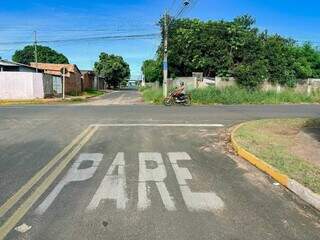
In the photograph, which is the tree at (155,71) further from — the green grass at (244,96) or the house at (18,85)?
the house at (18,85)

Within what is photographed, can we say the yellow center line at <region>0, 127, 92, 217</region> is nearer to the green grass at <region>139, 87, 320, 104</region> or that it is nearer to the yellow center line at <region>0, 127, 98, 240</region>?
the yellow center line at <region>0, 127, 98, 240</region>

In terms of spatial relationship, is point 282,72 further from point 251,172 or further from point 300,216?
point 300,216

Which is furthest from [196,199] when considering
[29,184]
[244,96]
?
[244,96]

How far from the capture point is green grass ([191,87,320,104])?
1288 inches

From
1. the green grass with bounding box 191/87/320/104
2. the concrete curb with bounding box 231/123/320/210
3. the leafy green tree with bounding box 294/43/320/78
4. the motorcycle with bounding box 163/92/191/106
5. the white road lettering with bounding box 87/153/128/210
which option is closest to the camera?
the white road lettering with bounding box 87/153/128/210

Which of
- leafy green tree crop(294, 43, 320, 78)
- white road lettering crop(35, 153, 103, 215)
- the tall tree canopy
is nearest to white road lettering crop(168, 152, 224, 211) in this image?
white road lettering crop(35, 153, 103, 215)

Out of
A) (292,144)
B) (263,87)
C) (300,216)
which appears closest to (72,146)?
(292,144)

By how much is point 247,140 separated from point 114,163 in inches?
160

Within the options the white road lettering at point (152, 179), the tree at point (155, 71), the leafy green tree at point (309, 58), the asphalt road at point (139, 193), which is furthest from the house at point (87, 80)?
the white road lettering at point (152, 179)

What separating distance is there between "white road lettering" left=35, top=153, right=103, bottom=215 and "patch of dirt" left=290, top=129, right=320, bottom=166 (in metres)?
4.32

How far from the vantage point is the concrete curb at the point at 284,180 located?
698 cm

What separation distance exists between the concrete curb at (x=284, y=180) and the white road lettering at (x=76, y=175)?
3.22m

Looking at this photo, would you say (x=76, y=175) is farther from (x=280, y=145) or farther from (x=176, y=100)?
(x=176, y=100)

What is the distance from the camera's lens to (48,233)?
18.2ft
